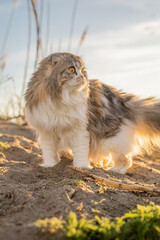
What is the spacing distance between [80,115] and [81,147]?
43cm

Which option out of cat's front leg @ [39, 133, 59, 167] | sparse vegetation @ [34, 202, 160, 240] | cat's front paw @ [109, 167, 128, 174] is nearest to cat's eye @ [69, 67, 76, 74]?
cat's front leg @ [39, 133, 59, 167]

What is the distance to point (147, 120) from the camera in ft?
12.4

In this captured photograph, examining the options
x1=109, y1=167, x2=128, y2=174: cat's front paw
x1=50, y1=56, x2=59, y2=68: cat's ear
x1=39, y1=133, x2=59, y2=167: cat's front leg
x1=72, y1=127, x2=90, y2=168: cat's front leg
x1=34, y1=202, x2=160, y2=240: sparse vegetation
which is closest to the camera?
x1=34, y1=202, x2=160, y2=240: sparse vegetation

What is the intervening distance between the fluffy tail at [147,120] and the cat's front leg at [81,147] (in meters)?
0.90

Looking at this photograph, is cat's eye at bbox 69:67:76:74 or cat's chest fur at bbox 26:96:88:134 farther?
cat's chest fur at bbox 26:96:88:134

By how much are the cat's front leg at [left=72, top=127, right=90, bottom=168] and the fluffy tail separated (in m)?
0.90

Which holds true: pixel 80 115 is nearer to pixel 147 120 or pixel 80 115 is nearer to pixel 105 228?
pixel 147 120

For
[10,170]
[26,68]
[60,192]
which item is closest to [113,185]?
[60,192]

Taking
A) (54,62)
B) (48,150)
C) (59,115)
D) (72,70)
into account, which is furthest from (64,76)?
(48,150)

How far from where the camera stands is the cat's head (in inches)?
121

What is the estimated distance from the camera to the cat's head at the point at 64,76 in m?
→ 3.06

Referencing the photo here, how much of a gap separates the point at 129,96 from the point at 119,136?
85 cm

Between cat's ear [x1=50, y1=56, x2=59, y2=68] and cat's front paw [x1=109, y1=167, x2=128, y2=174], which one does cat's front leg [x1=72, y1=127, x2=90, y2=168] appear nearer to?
cat's front paw [x1=109, y1=167, x2=128, y2=174]

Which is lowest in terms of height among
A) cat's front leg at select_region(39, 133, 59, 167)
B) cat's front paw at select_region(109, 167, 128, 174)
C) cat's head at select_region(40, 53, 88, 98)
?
cat's front paw at select_region(109, 167, 128, 174)
